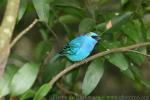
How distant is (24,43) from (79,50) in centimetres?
64

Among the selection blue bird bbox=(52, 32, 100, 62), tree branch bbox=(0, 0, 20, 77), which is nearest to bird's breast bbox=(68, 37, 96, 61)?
blue bird bbox=(52, 32, 100, 62)

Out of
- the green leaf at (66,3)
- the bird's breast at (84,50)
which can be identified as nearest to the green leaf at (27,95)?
the bird's breast at (84,50)

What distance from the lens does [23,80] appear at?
0.85 meters

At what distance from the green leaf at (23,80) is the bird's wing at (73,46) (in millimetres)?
168

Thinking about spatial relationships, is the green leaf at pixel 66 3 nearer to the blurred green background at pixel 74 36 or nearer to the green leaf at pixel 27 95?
the blurred green background at pixel 74 36

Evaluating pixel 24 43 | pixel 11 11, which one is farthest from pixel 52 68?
pixel 24 43

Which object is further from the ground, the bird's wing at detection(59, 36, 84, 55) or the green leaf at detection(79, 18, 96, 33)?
the green leaf at detection(79, 18, 96, 33)

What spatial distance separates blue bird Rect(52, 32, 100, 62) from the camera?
3.23 feet

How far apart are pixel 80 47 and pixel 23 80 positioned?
246 mm

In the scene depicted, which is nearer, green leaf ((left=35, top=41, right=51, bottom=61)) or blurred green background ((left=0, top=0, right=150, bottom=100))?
blurred green background ((left=0, top=0, right=150, bottom=100))

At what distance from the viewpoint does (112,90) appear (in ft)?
5.40

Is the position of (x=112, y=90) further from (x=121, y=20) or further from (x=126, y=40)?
(x=121, y=20)

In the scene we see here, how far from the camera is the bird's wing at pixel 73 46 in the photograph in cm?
100

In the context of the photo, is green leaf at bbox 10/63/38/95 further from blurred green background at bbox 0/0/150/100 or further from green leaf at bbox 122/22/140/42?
green leaf at bbox 122/22/140/42
